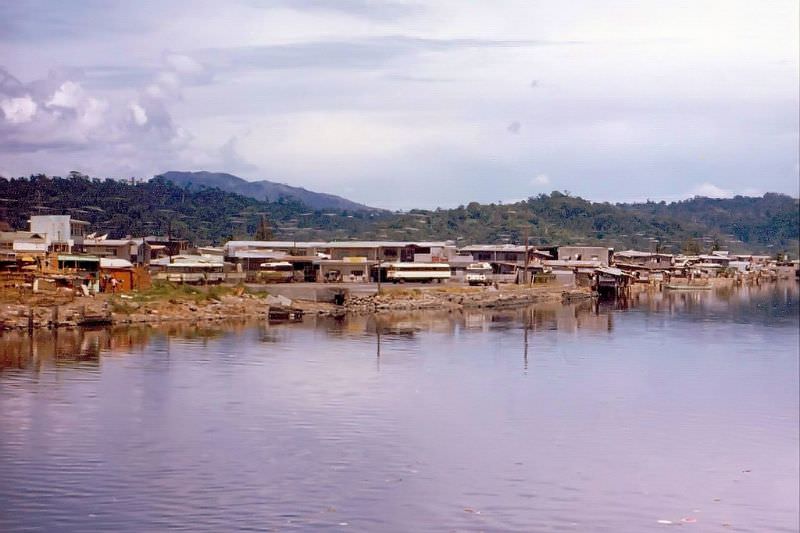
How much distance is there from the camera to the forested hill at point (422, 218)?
10320 millimetres

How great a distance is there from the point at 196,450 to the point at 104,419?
0.95 meters

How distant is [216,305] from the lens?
12.5 meters

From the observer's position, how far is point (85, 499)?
450 cm

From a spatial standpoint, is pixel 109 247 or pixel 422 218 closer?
pixel 109 247

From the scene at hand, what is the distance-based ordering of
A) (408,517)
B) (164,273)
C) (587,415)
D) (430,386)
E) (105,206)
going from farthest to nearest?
(164,273) < (105,206) < (430,386) < (587,415) < (408,517)

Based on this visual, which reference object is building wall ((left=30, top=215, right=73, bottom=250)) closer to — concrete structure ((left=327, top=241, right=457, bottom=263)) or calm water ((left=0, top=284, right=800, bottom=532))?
calm water ((left=0, top=284, right=800, bottom=532))

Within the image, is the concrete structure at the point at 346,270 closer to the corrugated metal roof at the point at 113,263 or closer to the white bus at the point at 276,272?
the white bus at the point at 276,272

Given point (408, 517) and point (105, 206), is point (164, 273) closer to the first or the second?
point (105, 206)

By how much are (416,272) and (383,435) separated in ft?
42.1

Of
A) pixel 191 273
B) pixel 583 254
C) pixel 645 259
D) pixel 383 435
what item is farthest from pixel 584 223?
pixel 383 435

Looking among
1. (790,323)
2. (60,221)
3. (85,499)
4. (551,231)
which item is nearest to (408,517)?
(85,499)

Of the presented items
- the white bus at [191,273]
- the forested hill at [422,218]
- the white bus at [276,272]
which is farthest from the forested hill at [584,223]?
the white bus at [191,273]

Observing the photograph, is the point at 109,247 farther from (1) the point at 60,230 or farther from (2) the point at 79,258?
(1) the point at 60,230

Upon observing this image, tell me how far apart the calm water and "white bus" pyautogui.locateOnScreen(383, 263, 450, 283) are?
7.70 metres
